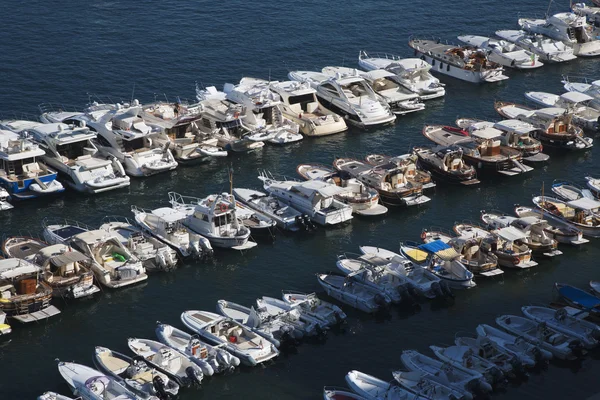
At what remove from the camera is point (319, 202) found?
255 ft

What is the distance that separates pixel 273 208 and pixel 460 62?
42.0m

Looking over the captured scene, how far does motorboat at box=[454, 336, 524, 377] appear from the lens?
5866 centimetres

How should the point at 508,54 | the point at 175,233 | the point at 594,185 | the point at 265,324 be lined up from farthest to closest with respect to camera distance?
the point at 508,54
the point at 594,185
the point at 175,233
the point at 265,324

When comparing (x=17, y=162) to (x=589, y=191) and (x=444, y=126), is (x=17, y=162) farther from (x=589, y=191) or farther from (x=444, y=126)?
(x=589, y=191)

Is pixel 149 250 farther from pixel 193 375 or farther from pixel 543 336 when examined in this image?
pixel 543 336

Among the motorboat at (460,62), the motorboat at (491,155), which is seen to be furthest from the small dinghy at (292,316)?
the motorboat at (460,62)

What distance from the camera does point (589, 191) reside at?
8325 cm

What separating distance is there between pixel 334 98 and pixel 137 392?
169 ft

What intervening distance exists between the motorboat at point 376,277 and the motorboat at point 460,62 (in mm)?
46390

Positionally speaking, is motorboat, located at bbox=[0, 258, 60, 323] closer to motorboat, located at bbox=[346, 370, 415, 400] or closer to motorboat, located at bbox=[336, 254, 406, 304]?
motorboat, located at bbox=[336, 254, 406, 304]

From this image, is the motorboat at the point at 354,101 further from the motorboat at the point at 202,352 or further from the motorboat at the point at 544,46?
the motorboat at the point at 202,352

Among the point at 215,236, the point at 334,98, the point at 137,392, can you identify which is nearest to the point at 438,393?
the point at 137,392

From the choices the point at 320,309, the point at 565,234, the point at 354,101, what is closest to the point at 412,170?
the point at 565,234

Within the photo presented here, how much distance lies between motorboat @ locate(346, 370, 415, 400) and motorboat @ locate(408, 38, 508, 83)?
60.1 m
